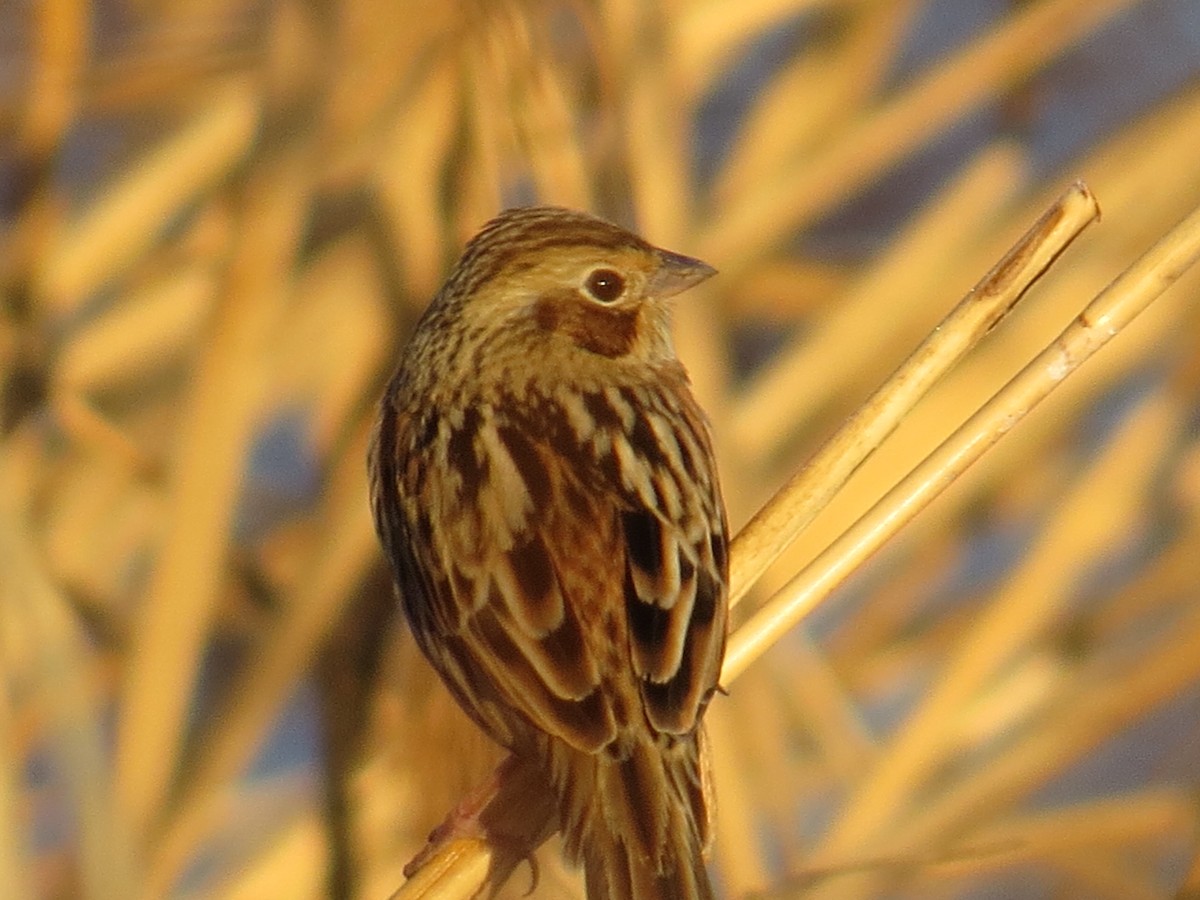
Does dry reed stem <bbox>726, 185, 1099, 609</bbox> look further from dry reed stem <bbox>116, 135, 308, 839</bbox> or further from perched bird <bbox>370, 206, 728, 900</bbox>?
dry reed stem <bbox>116, 135, 308, 839</bbox>

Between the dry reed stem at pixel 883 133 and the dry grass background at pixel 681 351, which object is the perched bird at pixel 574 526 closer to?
the dry grass background at pixel 681 351

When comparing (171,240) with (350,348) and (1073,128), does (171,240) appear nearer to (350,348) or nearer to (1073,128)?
(350,348)

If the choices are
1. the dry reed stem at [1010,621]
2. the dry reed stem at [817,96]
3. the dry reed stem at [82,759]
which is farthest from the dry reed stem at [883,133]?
the dry reed stem at [82,759]

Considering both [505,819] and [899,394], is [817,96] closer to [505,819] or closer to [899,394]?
[899,394]

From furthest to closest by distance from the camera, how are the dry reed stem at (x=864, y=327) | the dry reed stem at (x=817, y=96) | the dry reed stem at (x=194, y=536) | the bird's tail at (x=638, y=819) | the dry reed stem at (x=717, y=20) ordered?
the dry reed stem at (x=817, y=96) → the dry reed stem at (x=717, y=20) → the dry reed stem at (x=864, y=327) → the dry reed stem at (x=194, y=536) → the bird's tail at (x=638, y=819)

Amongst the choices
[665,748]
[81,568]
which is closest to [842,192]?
[81,568]

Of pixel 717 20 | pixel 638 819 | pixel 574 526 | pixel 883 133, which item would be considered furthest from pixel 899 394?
pixel 717 20

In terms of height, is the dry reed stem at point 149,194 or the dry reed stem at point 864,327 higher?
the dry reed stem at point 149,194
